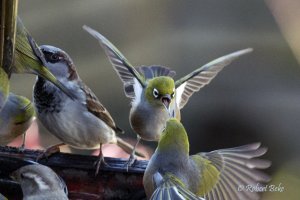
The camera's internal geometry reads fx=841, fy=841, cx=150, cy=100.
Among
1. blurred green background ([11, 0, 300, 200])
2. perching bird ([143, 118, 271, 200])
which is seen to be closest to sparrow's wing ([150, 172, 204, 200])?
perching bird ([143, 118, 271, 200])

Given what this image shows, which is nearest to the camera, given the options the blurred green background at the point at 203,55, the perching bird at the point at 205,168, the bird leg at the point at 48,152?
the perching bird at the point at 205,168

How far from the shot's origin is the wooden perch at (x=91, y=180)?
3.13m

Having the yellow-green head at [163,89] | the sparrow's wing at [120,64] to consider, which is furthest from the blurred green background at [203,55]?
the yellow-green head at [163,89]

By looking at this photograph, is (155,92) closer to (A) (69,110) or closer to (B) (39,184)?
(A) (69,110)

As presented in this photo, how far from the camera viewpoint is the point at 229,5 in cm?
663

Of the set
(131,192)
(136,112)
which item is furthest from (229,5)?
(131,192)

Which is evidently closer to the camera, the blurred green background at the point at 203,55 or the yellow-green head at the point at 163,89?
the yellow-green head at the point at 163,89

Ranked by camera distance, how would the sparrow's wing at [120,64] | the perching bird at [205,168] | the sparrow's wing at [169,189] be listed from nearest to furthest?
the sparrow's wing at [169,189], the perching bird at [205,168], the sparrow's wing at [120,64]

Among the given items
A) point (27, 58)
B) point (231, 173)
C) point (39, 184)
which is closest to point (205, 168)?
point (231, 173)

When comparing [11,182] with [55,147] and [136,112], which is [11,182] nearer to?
[55,147]

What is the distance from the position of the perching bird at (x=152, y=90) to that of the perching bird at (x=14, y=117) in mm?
444

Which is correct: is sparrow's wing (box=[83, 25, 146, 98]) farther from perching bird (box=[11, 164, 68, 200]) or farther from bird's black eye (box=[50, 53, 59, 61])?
perching bird (box=[11, 164, 68, 200])

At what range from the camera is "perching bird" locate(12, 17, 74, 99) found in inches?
120

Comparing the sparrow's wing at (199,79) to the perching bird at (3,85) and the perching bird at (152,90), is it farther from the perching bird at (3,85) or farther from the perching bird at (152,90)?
the perching bird at (3,85)
